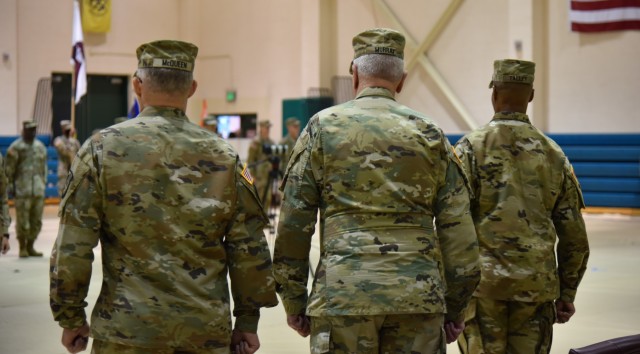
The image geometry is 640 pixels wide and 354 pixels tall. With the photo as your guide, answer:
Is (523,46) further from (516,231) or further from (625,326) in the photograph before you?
(516,231)

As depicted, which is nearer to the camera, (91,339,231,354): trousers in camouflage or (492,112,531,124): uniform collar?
(91,339,231,354): trousers in camouflage

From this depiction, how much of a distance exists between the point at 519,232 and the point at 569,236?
0.28m

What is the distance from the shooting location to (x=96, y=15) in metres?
23.6

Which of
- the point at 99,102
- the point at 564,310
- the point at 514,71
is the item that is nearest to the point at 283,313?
the point at 564,310

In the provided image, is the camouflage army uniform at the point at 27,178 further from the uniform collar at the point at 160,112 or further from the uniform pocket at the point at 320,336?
the uniform pocket at the point at 320,336

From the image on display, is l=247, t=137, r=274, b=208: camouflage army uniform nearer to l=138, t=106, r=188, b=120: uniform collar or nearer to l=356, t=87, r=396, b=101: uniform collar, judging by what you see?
l=356, t=87, r=396, b=101: uniform collar

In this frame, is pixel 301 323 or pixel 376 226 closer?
pixel 376 226

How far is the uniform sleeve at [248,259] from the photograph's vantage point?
3518 mm

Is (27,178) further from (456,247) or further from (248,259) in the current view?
(456,247)

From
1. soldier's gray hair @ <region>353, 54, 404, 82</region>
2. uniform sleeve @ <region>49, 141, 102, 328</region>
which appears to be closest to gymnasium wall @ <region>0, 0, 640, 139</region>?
soldier's gray hair @ <region>353, 54, 404, 82</region>

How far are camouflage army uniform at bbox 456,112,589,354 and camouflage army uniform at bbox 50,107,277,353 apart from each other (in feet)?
5.47

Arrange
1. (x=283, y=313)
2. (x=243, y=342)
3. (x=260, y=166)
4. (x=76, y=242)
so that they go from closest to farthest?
(x=76, y=242) < (x=243, y=342) < (x=283, y=313) < (x=260, y=166)

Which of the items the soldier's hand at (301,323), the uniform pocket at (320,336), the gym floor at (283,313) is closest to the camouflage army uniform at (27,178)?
the gym floor at (283,313)

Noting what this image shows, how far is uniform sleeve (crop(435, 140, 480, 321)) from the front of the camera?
145 inches
